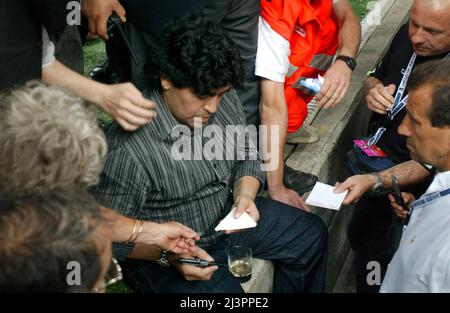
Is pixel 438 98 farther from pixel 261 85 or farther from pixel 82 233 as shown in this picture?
pixel 82 233

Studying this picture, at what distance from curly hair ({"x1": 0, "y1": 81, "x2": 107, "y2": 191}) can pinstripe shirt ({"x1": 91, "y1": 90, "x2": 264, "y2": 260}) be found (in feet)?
1.66

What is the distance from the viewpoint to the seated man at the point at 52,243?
1320mm

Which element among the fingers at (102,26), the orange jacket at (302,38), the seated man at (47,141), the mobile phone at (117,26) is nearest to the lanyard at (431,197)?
the orange jacket at (302,38)

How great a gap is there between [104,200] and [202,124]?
636mm

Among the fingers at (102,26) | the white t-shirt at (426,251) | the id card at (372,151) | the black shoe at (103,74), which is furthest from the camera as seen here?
the black shoe at (103,74)

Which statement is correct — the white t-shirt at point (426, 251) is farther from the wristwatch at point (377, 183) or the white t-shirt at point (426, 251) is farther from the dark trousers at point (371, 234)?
the dark trousers at point (371, 234)

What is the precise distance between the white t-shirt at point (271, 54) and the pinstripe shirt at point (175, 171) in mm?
351

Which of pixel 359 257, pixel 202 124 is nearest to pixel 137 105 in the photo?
pixel 202 124

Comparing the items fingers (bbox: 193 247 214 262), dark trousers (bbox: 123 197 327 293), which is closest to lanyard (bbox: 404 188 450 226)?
dark trousers (bbox: 123 197 327 293)

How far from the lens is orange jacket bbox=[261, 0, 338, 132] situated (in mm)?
3256

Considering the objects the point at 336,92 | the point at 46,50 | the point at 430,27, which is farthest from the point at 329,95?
the point at 46,50

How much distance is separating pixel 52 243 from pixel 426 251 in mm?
1539

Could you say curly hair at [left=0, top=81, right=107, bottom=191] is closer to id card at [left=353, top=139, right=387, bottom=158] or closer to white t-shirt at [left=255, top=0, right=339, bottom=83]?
white t-shirt at [left=255, top=0, right=339, bottom=83]

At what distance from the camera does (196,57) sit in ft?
8.05
